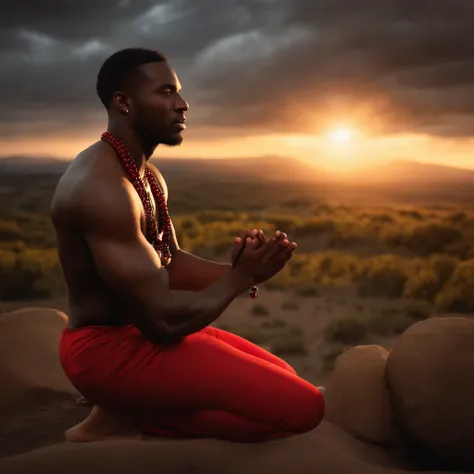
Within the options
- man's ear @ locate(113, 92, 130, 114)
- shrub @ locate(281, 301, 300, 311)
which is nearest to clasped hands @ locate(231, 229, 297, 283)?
man's ear @ locate(113, 92, 130, 114)

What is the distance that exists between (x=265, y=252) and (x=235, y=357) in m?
0.51

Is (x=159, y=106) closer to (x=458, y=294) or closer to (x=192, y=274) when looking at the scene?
(x=192, y=274)

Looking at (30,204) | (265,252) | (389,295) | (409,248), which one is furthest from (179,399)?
(30,204)

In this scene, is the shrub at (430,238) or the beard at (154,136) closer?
the beard at (154,136)

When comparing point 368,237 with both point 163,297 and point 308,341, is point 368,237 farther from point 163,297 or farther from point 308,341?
point 163,297

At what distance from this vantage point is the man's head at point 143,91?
2.95 metres

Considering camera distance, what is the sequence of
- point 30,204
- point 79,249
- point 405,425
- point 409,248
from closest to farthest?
point 79,249
point 405,425
point 409,248
point 30,204

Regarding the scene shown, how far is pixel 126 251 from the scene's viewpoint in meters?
2.68

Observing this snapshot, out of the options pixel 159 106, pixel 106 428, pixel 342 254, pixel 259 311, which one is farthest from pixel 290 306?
pixel 159 106

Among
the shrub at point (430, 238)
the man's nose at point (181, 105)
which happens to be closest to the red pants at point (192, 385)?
the man's nose at point (181, 105)

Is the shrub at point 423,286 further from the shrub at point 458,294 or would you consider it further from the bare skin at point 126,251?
the bare skin at point 126,251

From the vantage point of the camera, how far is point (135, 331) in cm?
300

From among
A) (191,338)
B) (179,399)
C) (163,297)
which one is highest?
(163,297)

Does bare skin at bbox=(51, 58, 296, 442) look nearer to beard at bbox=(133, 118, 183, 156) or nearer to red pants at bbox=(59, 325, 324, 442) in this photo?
beard at bbox=(133, 118, 183, 156)
